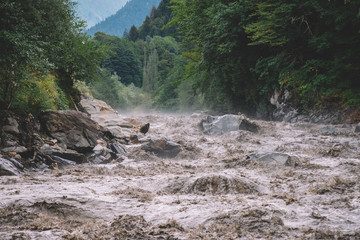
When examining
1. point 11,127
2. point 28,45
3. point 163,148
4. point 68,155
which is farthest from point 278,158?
point 11,127

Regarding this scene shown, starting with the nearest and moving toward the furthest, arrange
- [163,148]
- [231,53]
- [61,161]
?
A: 1. [61,161]
2. [163,148]
3. [231,53]

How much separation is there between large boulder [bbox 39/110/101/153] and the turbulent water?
57.1 inches

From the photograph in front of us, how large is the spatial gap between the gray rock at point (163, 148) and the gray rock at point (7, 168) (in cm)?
418

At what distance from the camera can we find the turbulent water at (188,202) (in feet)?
10.6

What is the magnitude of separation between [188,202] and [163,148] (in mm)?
5389

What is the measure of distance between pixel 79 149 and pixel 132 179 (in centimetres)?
312

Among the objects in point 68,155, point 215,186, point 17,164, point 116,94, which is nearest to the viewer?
point 215,186

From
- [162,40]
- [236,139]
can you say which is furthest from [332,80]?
[162,40]

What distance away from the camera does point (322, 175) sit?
5.82 metres

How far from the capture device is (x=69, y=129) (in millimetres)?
9141

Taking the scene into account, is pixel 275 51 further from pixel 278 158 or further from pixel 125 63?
pixel 125 63

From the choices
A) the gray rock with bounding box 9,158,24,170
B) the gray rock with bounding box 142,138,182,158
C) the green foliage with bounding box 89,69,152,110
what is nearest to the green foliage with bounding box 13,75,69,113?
the gray rock with bounding box 9,158,24,170

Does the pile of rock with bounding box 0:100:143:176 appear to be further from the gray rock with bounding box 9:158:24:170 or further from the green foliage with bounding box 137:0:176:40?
the green foliage with bounding box 137:0:176:40

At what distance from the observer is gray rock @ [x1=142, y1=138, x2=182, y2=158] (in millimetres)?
9498
